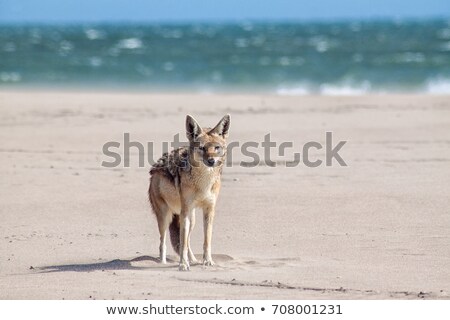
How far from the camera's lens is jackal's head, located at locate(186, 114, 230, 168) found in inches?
378

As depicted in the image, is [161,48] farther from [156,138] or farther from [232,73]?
[156,138]

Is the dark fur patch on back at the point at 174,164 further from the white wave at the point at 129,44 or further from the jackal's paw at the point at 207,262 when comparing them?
the white wave at the point at 129,44

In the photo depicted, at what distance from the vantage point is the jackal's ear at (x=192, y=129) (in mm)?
9695

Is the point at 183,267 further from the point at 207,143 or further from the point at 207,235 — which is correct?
the point at 207,143


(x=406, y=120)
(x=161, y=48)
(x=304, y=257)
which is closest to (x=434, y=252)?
(x=304, y=257)

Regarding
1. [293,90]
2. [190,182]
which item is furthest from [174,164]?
[293,90]

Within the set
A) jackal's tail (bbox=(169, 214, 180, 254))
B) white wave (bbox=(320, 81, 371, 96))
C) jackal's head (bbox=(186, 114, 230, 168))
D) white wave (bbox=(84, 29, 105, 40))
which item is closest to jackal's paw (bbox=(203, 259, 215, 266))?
jackal's tail (bbox=(169, 214, 180, 254))

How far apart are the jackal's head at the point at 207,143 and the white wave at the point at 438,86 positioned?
24.4 metres

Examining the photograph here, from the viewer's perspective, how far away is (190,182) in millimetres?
9789

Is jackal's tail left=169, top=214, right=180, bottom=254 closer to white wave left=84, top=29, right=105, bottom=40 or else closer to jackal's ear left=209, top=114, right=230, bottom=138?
jackal's ear left=209, top=114, right=230, bottom=138
